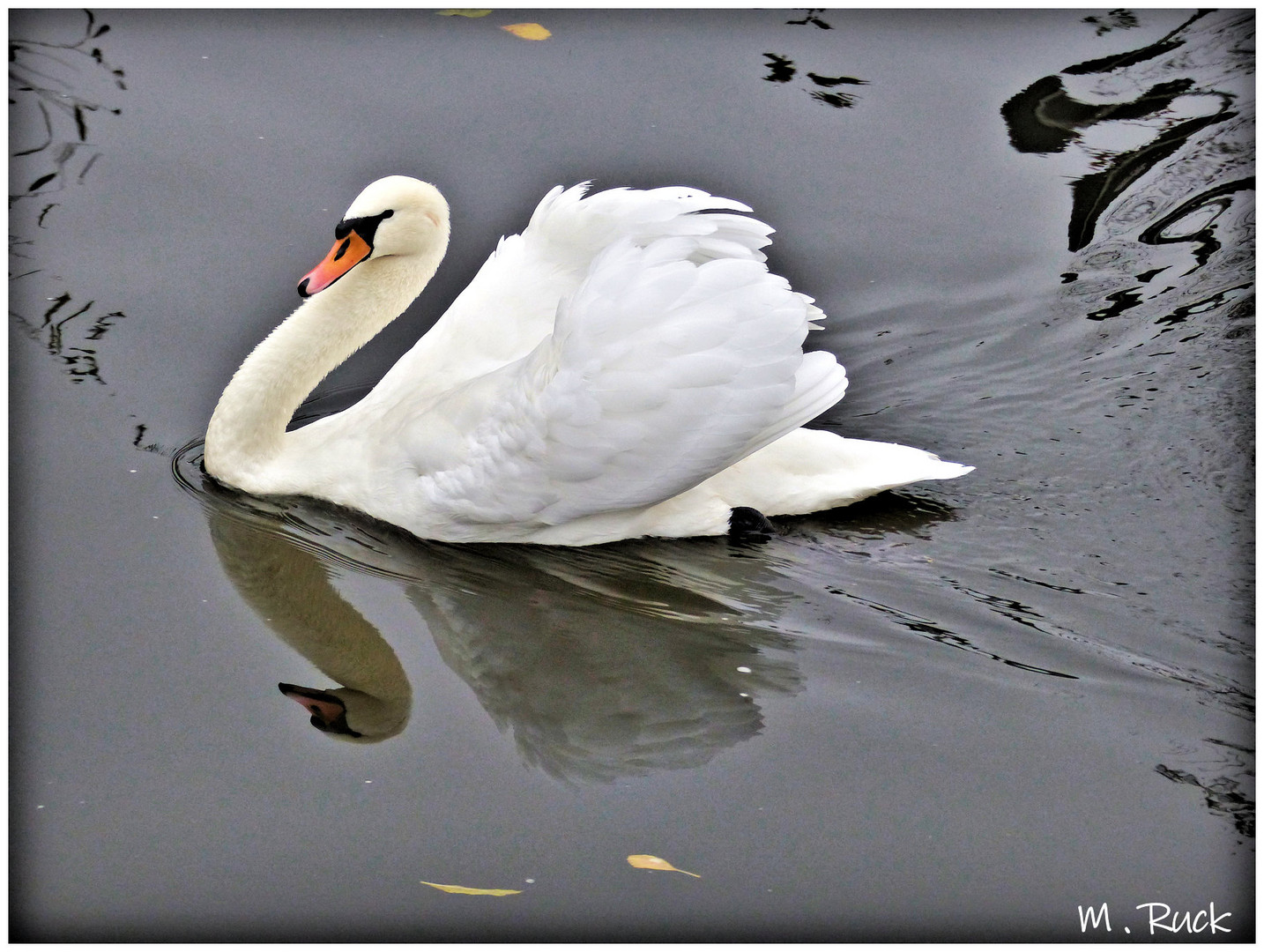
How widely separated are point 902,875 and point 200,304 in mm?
4810

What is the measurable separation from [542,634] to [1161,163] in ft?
18.1

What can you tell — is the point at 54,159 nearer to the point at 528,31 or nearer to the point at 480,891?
the point at 528,31

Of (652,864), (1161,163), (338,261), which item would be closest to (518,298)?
(338,261)

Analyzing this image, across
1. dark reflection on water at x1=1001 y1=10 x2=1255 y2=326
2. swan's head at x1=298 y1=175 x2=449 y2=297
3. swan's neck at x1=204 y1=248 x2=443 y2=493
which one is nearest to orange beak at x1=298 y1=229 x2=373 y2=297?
swan's head at x1=298 y1=175 x2=449 y2=297

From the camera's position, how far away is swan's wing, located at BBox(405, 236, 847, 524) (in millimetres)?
5480

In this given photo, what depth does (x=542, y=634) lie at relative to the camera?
5488 mm

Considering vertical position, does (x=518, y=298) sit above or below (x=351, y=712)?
above

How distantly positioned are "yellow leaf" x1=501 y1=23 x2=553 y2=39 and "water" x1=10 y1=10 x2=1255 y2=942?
82 mm

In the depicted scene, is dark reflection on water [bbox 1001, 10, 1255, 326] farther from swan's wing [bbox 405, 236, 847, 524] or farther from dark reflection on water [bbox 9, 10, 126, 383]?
dark reflection on water [bbox 9, 10, 126, 383]

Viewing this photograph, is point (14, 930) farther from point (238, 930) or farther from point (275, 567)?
point (275, 567)

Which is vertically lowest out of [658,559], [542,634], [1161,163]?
[542,634]

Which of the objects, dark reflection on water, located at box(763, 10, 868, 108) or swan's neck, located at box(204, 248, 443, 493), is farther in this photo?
dark reflection on water, located at box(763, 10, 868, 108)

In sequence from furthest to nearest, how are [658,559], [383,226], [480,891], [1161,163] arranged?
[1161,163] → [383,226] → [658,559] → [480,891]

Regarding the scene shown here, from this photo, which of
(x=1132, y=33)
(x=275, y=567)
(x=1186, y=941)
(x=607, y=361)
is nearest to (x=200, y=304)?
(x=275, y=567)
